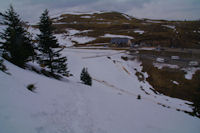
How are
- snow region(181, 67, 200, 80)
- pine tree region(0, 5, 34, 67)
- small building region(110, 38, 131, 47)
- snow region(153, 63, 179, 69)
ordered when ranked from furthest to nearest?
small building region(110, 38, 131, 47), snow region(153, 63, 179, 69), snow region(181, 67, 200, 80), pine tree region(0, 5, 34, 67)

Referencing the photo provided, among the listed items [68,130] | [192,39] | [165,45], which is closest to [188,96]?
Answer: [68,130]

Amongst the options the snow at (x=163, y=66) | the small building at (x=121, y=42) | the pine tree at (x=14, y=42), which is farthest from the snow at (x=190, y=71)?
the pine tree at (x=14, y=42)

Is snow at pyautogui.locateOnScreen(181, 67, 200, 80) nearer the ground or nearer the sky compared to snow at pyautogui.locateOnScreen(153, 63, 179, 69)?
nearer the ground

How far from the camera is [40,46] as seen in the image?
12.4 meters

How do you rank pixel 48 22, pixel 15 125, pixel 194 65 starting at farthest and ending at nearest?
pixel 194 65 → pixel 48 22 → pixel 15 125

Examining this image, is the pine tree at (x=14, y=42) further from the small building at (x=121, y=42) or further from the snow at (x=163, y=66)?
the small building at (x=121, y=42)

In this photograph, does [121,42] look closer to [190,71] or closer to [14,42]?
[190,71]

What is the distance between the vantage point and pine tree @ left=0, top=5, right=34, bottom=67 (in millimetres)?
9234

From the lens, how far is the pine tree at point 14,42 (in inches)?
364

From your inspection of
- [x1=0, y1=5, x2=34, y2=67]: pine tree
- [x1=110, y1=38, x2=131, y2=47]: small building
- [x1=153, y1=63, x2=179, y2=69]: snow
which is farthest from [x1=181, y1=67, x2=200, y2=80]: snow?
[x1=0, y1=5, x2=34, y2=67]: pine tree

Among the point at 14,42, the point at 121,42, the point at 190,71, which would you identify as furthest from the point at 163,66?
the point at 14,42

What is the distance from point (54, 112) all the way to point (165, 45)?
2402 inches

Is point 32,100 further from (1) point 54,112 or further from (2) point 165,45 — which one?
(2) point 165,45

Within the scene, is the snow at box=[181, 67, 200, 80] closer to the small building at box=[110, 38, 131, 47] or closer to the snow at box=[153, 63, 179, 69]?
the snow at box=[153, 63, 179, 69]
